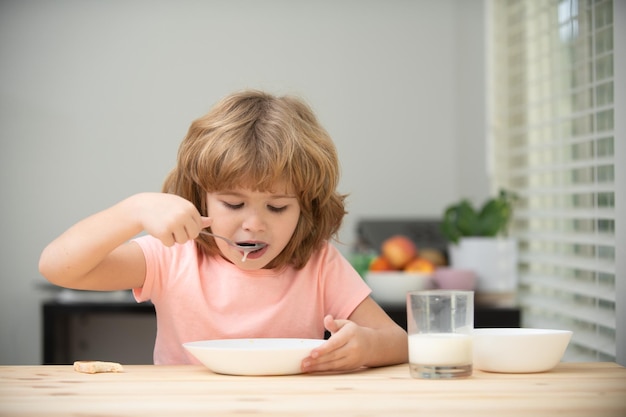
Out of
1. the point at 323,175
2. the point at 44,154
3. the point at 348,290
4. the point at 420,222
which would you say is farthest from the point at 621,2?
the point at 44,154

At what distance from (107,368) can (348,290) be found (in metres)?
0.50

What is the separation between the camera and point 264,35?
367cm

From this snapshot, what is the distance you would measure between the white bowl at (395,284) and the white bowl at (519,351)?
134 centimetres

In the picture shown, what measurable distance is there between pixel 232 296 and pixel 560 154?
1.43m

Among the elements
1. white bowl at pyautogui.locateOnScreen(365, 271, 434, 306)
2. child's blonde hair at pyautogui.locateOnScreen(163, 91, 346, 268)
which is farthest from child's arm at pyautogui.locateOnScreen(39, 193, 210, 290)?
white bowl at pyautogui.locateOnScreen(365, 271, 434, 306)

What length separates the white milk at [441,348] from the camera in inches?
43.0

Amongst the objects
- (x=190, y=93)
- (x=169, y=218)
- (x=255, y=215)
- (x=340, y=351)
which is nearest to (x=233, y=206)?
(x=255, y=215)

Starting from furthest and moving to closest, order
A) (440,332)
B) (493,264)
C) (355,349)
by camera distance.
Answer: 1. (493,264)
2. (355,349)
3. (440,332)

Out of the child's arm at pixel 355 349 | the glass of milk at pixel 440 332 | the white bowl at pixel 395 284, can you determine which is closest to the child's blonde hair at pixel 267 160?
the child's arm at pixel 355 349

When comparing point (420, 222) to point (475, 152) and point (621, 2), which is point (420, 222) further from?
point (621, 2)

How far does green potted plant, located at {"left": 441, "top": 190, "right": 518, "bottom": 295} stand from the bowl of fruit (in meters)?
0.11

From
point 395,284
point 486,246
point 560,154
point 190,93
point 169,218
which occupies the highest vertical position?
point 190,93

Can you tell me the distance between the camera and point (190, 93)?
3.64 metres

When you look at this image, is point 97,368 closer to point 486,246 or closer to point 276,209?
point 276,209
